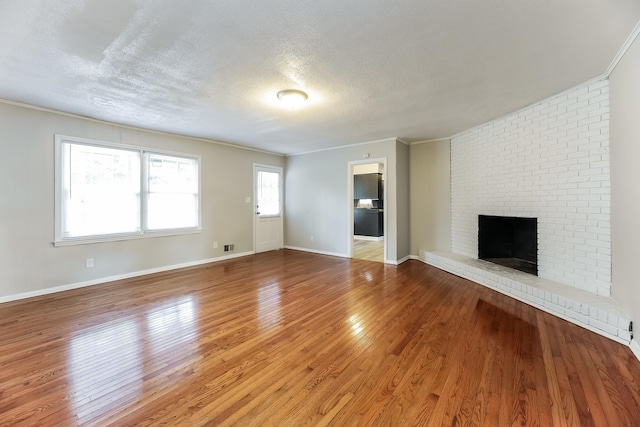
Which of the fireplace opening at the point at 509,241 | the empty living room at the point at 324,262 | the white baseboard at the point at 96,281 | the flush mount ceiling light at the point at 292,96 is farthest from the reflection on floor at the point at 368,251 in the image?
the flush mount ceiling light at the point at 292,96

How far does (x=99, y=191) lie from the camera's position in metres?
4.15

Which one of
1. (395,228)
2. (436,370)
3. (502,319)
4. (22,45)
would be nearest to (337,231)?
(395,228)

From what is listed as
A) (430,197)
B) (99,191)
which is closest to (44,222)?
(99,191)

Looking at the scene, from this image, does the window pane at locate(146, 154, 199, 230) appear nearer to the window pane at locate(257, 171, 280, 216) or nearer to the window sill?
the window sill

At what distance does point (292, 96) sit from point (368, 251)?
4.68m

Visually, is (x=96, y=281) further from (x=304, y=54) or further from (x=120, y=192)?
(x=304, y=54)

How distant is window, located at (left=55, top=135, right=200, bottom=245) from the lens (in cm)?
387

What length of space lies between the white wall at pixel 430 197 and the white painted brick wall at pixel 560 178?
0.79 meters

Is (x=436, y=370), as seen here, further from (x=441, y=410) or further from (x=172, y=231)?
(x=172, y=231)

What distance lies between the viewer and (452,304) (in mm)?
3258

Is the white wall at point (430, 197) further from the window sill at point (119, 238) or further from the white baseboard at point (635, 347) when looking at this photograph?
the window sill at point (119, 238)

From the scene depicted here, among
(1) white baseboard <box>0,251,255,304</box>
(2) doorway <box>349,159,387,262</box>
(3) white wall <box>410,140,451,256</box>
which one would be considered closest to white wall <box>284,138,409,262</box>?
(3) white wall <box>410,140,451,256</box>

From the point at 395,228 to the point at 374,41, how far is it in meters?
3.74

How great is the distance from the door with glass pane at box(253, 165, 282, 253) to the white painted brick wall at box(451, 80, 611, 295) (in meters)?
4.63
